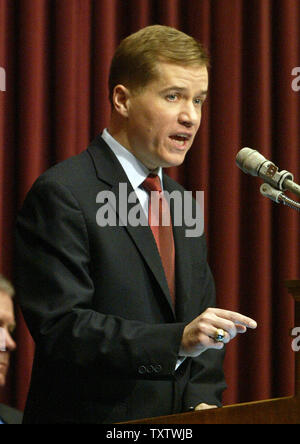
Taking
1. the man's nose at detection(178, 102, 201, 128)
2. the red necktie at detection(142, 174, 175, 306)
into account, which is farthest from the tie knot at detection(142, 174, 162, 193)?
the man's nose at detection(178, 102, 201, 128)

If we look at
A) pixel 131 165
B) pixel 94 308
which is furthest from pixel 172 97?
pixel 94 308

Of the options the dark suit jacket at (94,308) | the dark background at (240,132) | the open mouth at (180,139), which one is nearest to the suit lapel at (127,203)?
the dark suit jacket at (94,308)

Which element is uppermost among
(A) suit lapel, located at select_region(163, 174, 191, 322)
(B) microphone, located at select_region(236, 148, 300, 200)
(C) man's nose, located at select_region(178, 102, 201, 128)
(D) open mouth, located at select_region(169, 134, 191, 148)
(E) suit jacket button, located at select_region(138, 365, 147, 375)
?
(C) man's nose, located at select_region(178, 102, 201, 128)

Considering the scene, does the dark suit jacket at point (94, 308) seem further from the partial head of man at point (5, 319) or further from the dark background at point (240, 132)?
the dark background at point (240, 132)

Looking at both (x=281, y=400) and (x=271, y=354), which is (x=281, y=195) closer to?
(x=281, y=400)

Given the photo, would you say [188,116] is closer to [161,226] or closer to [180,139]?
[180,139]

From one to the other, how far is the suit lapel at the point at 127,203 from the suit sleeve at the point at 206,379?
0.15 meters

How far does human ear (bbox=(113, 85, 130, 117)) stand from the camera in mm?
1413

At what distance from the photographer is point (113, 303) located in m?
1.31

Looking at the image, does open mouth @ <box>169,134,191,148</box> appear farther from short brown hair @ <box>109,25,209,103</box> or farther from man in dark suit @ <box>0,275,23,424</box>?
man in dark suit @ <box>0,275,23,424</box>

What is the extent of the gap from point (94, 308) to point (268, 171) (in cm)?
37

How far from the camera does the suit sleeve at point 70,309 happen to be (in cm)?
121

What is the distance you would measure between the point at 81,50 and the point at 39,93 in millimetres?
176
